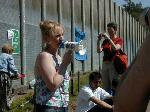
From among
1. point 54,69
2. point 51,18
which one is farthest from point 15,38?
point 54,69

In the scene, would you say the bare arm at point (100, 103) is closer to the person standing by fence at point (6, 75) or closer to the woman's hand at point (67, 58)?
the woman's hand at point (67, 58)

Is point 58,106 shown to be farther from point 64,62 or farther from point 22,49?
point 22,49

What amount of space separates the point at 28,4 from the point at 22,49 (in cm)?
139

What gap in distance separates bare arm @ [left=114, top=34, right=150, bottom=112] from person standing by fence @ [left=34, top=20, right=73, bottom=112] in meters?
2.82

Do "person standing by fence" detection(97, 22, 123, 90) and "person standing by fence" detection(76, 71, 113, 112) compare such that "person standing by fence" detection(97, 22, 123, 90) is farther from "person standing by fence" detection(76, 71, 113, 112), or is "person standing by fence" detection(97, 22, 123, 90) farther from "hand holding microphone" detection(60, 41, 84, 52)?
"hand holding microphone" detection(60, 41, 84, 52)

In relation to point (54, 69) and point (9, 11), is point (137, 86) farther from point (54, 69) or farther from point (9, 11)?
point (9, 11)

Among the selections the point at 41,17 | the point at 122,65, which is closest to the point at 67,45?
the point at 122,65

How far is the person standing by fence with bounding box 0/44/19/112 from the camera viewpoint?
36.5ft

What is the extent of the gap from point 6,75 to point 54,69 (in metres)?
7.13

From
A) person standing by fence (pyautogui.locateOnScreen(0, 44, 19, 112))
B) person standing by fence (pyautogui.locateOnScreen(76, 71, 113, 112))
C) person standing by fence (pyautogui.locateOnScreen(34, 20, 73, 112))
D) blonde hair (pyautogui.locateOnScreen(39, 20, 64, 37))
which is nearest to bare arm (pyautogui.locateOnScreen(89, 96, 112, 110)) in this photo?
person standing by fence (pyautogui.locateOnScreen(76, 71, 113, 112))

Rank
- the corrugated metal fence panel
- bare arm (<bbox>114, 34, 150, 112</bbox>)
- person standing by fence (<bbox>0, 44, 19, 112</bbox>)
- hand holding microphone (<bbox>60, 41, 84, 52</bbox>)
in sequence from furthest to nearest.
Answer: the corrugated metal fence panel
person standing by fence (<bbox>0, 44, 19, 112</bbox>)
hand holding microphone (<bbox>60, 41, 84, 52</bbox>)
bare arm (<bbox>114, 34, 150, 112</bbox>)

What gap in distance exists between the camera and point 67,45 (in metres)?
4.72

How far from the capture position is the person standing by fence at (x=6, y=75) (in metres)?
11.1

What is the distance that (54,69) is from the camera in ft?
14.4
